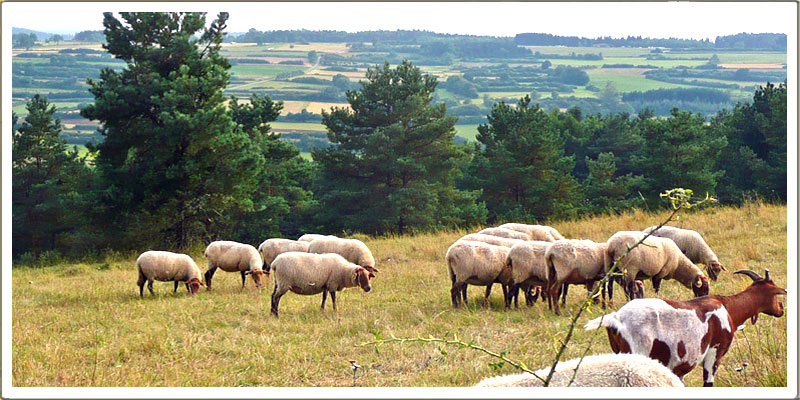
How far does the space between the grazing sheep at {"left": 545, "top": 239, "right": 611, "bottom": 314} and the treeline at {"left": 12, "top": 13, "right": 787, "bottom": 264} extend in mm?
12430

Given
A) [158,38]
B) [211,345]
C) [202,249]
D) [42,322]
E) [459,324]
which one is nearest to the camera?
[211,345]

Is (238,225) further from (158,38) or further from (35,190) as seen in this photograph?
(158,38)

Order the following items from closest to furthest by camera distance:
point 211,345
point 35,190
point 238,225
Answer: point 211,345 < point 35,190 < point 238,225

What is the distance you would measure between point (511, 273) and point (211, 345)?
4420 millimetres

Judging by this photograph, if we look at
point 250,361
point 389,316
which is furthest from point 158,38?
point 250,361

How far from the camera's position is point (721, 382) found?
19.5 ft

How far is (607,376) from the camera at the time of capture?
3838 millimetres

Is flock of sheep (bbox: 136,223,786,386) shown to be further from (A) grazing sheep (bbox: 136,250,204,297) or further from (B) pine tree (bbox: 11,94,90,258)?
(B) pine tree (bbox: 11,94,90,258)

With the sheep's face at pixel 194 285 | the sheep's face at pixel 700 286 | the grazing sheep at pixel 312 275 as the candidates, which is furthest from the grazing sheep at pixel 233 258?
the sheep's face at pixel 700 286

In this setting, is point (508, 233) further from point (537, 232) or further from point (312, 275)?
point (312, 275)

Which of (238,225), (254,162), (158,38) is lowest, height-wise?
(238,225)

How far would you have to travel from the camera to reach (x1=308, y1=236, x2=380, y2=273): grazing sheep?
41.8 ft

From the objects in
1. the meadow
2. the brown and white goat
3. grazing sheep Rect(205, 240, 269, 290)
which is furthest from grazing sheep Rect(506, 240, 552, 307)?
grazing sheep Rect(205, 240, 269, 290)

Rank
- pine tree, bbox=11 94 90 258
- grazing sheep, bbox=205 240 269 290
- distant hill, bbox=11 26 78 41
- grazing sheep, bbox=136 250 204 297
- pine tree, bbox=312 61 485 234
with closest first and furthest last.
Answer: distant hill, bbox=11 26 78 41 < grazing sheep, bbox=136 250 204 297 < grazing sheep, bbox=205 240 269 290 < pine tree, bbox=11 94 90 258 < pine tree, bbox=312 61 485 234
